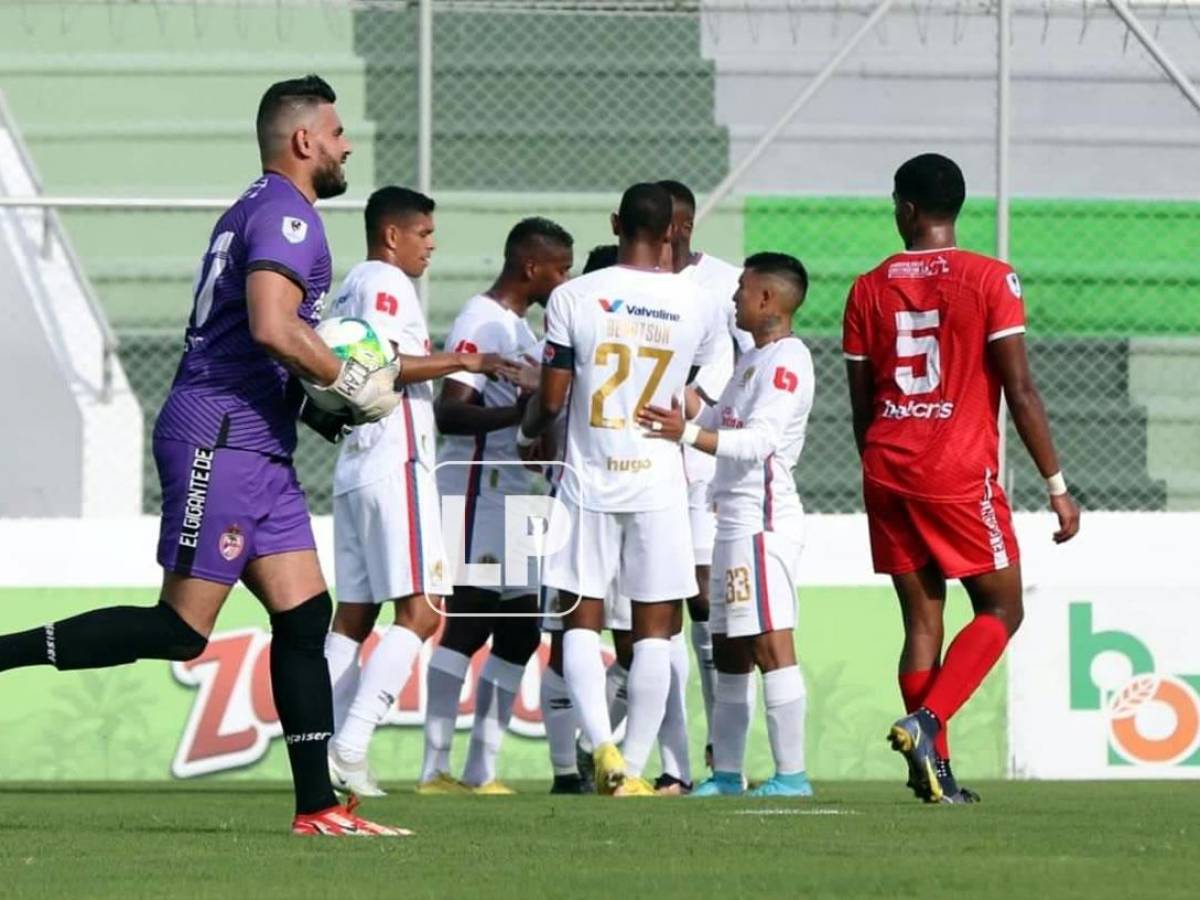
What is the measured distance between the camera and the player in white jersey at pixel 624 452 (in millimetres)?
9391

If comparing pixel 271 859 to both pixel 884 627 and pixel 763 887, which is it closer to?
pixel 763 887

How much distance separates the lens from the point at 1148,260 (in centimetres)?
1467

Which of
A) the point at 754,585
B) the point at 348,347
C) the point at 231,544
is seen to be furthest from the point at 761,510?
the point at 231,544

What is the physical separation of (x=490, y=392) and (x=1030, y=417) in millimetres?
2792

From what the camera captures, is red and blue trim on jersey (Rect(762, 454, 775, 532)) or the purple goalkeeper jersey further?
red and blue trim on jersey (Rect(762, 454, 775, 532))

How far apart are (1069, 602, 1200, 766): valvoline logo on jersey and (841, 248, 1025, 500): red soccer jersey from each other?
375 cm

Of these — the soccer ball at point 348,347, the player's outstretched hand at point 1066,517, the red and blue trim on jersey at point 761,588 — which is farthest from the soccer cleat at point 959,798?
the soccer ball at point 348,347

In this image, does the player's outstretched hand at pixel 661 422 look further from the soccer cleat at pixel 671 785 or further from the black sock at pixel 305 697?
the black sock at pixel 305 697

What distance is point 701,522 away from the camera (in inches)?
423

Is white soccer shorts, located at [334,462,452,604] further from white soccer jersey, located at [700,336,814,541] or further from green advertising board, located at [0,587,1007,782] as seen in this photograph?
green advertising board, located at [0,587,1007,782]

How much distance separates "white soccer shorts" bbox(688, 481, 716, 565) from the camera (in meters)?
10.7

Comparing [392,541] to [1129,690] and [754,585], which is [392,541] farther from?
[1129,690]

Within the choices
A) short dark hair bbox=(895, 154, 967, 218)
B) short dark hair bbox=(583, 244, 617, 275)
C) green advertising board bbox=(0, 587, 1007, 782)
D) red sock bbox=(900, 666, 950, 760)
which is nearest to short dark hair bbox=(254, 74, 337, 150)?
short dark hair bbox=(895, 154, 967, 218)

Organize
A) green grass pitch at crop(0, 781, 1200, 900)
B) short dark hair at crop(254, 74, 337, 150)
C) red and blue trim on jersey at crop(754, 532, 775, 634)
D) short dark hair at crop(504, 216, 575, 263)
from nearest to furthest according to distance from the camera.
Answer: green grass pitch at crop(0, 781, 1200, 900) → short dark hair at crop(254, 74, 337, 150) → red and blue trim on jersey at crop(754, 532, 775, 634) → short dark hair at crop(504, 216, 575, 263)
